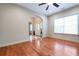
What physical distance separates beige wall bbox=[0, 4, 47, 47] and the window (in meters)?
2.82

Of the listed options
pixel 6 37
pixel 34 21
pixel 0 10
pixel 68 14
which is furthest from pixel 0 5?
pixel 34 21

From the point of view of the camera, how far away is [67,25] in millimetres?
5879

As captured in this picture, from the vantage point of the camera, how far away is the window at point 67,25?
5256 mm

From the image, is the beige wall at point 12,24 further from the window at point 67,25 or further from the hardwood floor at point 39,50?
the window at point 67,25

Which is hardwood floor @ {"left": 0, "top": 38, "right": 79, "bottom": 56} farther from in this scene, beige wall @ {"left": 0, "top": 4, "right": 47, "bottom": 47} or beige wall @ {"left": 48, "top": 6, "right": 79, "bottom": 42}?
beige wall @ {"left": 48, "top": 6, "right": 79, "bottom": 42}

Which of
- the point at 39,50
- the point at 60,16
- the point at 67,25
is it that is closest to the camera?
the point at 39,50

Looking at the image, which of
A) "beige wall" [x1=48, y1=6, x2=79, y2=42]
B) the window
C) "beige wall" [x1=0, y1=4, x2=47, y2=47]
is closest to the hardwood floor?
"beige wall" [x1=0, y1=4, x2=47, y2=47]

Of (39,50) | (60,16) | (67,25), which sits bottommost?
(39,50)

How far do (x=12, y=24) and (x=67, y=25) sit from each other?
3872 millimetres

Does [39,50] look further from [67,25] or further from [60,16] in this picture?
[60,16]

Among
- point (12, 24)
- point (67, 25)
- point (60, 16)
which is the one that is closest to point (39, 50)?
point (12, 24)

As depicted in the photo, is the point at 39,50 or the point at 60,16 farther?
the point at 60,16

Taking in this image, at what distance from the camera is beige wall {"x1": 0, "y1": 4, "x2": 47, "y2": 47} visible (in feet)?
13.2

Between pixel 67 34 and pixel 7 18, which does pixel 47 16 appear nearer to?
pixel 67 34
